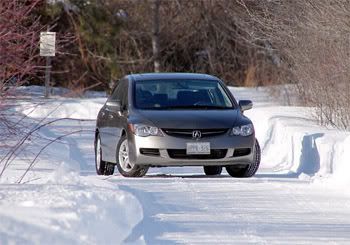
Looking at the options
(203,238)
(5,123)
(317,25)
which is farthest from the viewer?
(317,25)

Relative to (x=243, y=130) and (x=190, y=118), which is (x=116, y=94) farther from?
(x=243, y=130)

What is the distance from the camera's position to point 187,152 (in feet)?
52.5

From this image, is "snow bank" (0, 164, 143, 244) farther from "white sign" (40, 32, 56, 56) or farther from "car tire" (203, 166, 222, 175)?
"car tire" (203, 166, 222, 175)

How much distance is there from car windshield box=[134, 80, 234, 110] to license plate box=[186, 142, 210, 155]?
3.16 ft

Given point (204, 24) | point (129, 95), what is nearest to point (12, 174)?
point (129, 95)

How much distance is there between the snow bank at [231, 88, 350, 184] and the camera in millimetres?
16422

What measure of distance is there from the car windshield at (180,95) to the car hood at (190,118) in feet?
1.11

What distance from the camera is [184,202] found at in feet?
42.8

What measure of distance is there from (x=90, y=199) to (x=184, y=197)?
9.26 feet

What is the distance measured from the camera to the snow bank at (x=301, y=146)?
1642 centimetres

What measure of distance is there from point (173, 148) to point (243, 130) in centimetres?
110

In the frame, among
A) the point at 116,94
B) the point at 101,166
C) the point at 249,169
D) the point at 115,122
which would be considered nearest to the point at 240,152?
the point at 249,169

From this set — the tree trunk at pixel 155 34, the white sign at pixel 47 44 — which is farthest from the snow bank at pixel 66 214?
the tree trunk at pixel 155 34

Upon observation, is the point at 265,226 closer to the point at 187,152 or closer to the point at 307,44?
the point at 187,152
